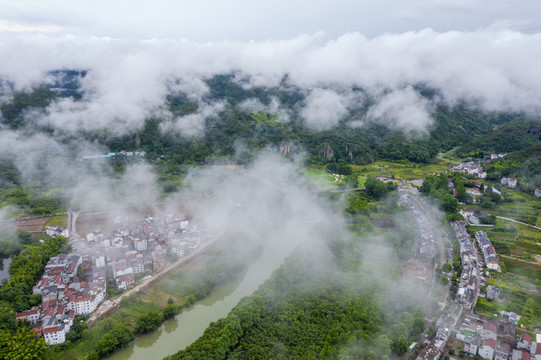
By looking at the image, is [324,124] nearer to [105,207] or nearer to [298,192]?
[298,192]

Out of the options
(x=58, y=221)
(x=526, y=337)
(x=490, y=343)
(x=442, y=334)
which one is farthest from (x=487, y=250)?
(x=58, y=221)

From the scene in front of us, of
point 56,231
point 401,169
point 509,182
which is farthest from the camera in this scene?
point 401,169

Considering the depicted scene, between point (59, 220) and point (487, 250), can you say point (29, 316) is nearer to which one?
point (59, 220)

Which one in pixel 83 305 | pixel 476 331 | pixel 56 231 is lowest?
pixel 56 231

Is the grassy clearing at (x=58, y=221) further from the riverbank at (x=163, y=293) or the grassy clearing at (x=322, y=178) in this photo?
the grassy clearing at (x=322, y=178)

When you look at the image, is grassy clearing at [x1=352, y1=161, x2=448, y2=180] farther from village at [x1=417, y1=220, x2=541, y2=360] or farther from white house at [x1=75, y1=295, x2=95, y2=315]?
white house at [x1=75, y1=295, x2=95, y2=315]

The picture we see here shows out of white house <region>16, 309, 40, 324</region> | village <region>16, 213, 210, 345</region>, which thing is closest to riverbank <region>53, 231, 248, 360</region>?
village <region>16, 213, 210, 345</region>
